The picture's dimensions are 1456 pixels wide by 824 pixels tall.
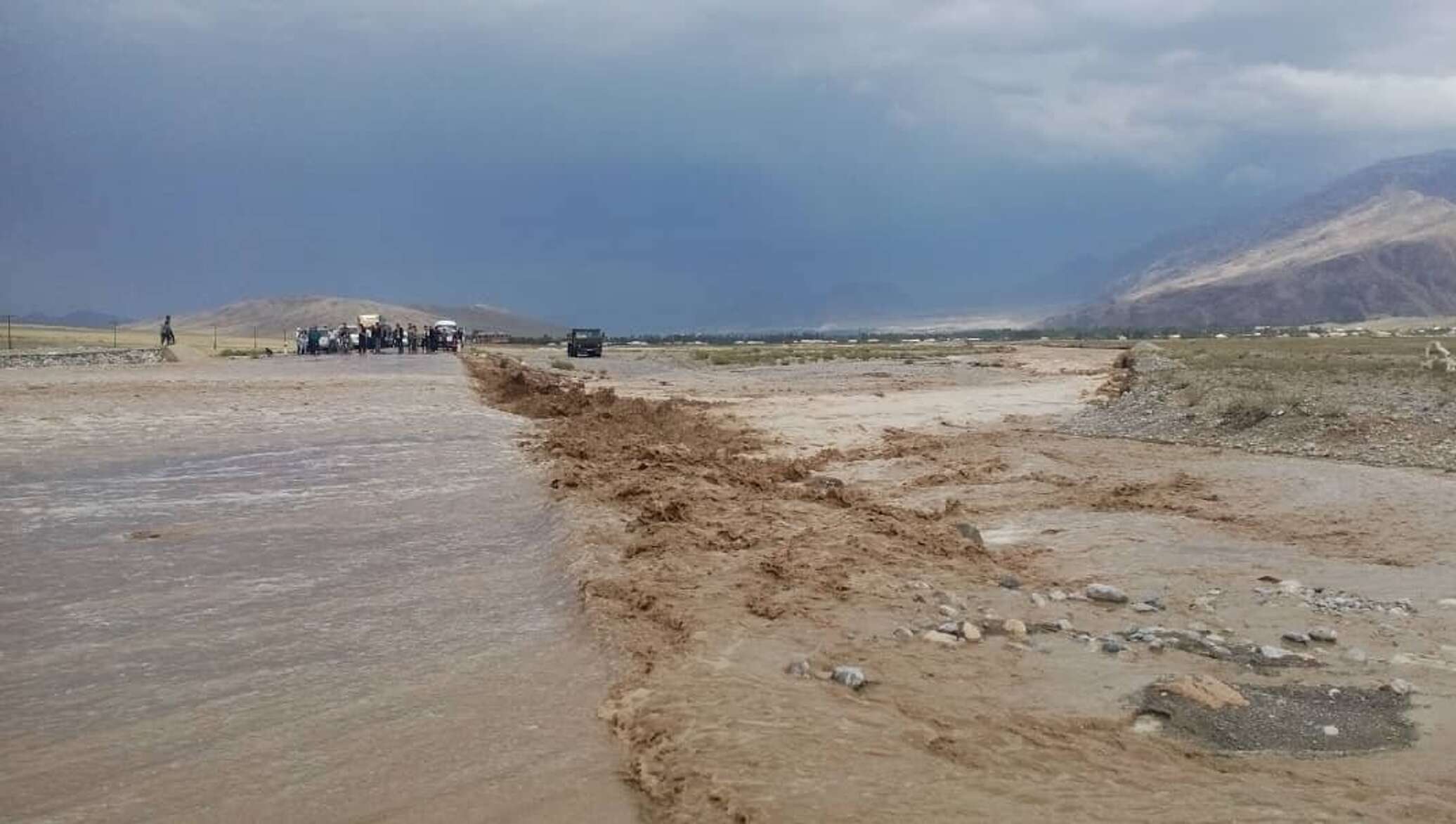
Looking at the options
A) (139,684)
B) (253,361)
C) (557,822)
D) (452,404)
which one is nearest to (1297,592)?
(557,822)

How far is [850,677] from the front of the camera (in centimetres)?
718

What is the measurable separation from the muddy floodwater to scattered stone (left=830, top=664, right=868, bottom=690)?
1.43 meters

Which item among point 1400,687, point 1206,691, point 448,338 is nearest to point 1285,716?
point 1206,691

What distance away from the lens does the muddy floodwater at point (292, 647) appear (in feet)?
18.4

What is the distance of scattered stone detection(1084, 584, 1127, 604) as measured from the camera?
31.6 ft

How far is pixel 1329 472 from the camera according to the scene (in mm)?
17219

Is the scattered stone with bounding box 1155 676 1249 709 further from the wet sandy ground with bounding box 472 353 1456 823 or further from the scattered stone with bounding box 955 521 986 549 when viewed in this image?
the scattered stone with bounding box 955 521 986 549

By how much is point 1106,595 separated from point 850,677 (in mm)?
3454

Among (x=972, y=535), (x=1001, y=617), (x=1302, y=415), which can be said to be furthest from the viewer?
(x=1302, y=415)

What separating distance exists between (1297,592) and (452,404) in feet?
71.1

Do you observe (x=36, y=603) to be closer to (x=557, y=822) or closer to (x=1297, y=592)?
(x=557, y=822)

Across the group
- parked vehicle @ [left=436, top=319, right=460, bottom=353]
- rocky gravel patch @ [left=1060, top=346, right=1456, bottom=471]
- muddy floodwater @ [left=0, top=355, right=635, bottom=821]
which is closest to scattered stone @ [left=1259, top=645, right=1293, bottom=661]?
muddy floodwater @ [left=0, top=355, right=635, bottom=821]

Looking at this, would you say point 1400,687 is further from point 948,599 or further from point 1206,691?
point 948,599

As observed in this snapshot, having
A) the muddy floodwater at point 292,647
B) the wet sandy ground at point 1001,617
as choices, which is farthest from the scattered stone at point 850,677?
the muddy floodwater at point 292,647
